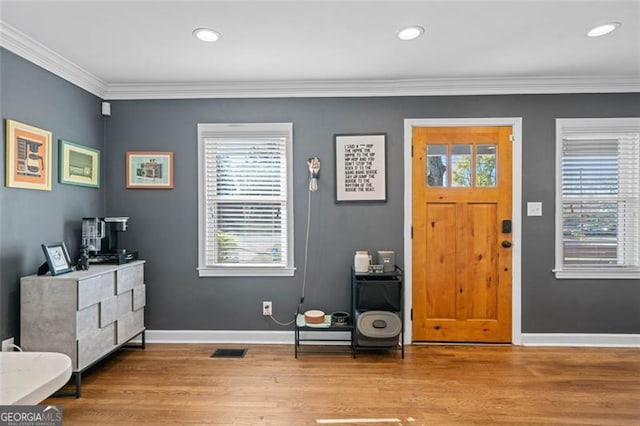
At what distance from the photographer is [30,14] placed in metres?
2.13

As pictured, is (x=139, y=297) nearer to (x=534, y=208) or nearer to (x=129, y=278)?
(x=129, y=278)

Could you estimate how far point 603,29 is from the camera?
232cm

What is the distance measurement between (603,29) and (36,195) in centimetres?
418

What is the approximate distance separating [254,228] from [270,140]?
34.1 inches

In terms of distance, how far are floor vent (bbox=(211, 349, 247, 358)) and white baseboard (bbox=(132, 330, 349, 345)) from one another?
17cm

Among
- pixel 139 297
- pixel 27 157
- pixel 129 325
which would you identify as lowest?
pixel 129 325

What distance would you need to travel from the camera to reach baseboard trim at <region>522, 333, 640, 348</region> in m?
3.20

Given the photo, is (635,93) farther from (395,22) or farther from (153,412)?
(153,412)

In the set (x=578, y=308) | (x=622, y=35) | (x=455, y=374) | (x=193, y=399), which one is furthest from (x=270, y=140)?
(x=578, y=308)

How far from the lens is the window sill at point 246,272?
3314 mm

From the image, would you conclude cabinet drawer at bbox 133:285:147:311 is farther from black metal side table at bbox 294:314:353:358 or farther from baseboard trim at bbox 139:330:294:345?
black metal side table at bbox 294:314:353:358

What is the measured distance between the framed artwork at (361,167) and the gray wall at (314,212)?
0.07m

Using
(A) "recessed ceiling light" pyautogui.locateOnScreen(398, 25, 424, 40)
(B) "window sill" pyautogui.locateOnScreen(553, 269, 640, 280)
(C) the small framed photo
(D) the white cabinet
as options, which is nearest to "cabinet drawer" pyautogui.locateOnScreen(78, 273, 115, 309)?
(D) the white cabinet

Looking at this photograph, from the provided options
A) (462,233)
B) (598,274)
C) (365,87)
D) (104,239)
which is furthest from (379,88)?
(104,239)
